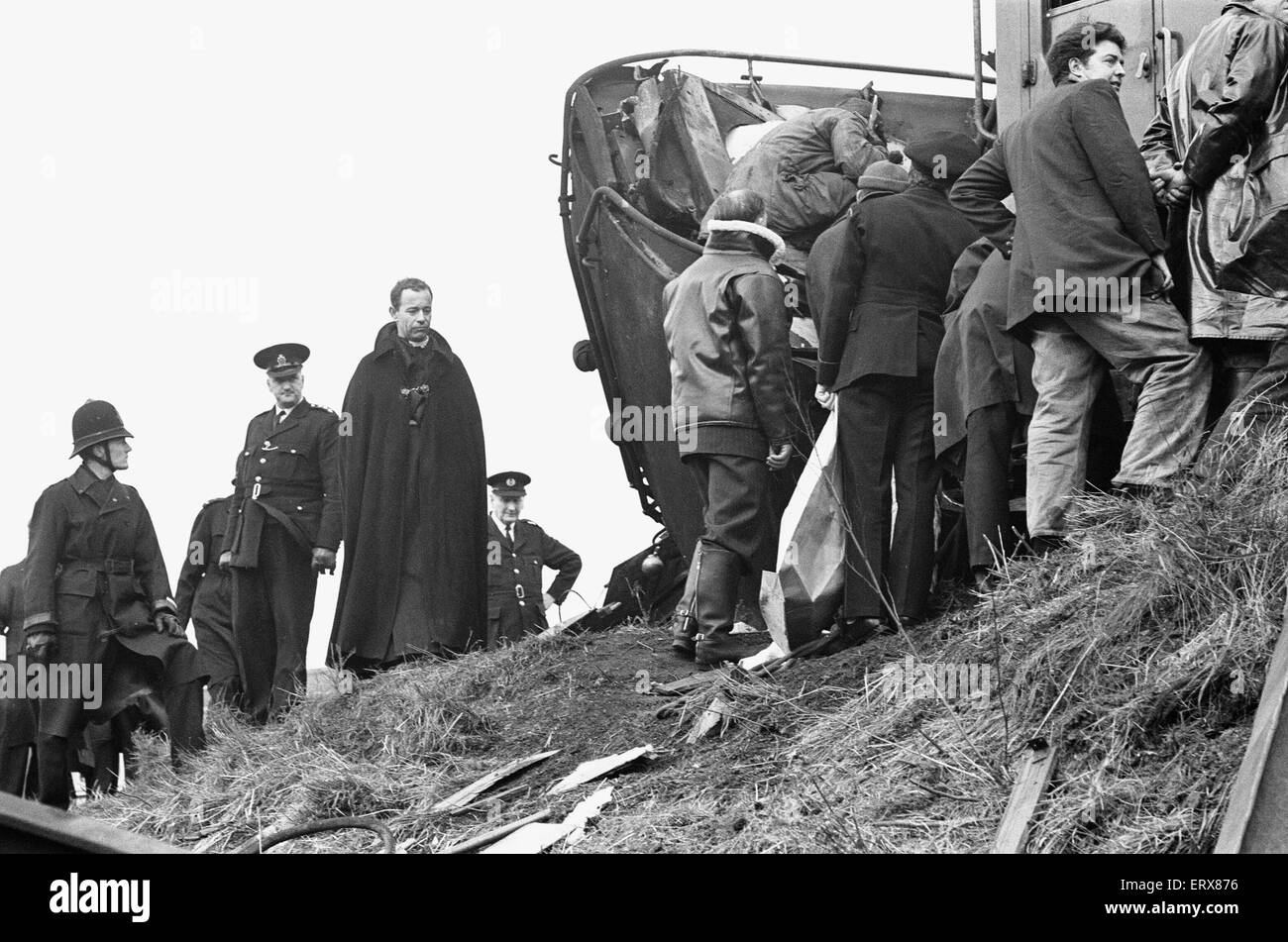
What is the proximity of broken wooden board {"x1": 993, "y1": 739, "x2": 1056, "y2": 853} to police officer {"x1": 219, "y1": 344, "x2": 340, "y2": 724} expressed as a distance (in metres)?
5.24

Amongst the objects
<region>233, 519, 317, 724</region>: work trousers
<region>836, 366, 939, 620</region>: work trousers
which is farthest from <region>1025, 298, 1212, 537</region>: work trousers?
<region>233, 519, 317, 724</region>: work trousers

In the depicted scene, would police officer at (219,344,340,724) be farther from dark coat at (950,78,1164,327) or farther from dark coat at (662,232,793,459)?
dark coat at (950,78,1164,327)

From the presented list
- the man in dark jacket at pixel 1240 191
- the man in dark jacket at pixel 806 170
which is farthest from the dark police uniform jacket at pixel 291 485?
the man in dark jacket at pixel 1240 191

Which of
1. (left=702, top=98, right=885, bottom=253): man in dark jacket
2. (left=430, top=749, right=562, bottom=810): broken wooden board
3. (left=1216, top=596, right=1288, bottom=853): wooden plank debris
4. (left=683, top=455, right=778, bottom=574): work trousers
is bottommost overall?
(left=430, top=749, right=562, bottom=810): broken wooden board

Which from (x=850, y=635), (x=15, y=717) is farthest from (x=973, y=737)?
(x=15, y=717)

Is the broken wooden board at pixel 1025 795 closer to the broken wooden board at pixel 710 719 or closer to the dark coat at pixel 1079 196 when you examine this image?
the broken wooden board at pixel 710 719

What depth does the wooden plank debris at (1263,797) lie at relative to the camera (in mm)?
4043

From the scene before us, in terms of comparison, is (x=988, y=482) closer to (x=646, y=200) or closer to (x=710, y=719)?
(x=710, y=719)

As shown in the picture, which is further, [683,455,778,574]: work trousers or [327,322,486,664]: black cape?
[327,322,486,664]: black cape

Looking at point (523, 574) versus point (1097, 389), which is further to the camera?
point (523, 574)

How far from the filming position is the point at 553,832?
622 centimetres

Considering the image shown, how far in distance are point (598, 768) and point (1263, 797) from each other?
3097 mm

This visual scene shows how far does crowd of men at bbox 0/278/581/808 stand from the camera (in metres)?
9.67

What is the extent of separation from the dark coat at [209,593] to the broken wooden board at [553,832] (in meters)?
4.03
